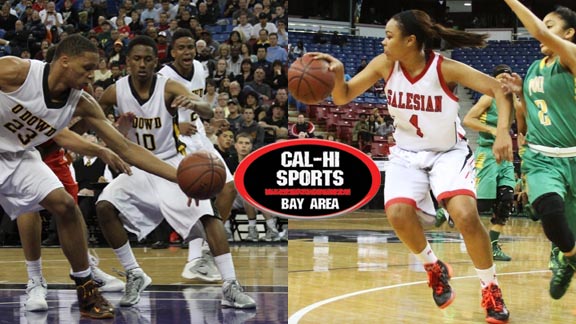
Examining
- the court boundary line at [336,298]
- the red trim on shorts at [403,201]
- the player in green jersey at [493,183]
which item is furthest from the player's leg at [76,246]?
the player in green jersey at [493,183]

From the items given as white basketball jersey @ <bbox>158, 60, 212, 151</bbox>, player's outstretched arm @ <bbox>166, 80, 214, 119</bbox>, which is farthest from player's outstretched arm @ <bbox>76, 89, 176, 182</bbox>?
white basketball jersey @ <bbox>158, 60, 212, 151</bbox>

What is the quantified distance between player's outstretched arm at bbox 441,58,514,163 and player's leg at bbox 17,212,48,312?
2.35m

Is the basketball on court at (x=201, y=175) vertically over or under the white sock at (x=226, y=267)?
over

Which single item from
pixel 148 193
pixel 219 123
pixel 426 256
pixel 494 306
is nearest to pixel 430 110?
pixel 426 256

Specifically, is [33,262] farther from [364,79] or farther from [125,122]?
[364,79]

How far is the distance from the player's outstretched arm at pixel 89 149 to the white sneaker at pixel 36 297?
731 millimetres

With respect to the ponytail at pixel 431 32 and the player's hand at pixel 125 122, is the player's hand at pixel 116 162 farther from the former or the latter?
the ponytail at pixel 431 32

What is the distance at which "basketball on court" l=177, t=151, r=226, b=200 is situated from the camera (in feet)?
14.7

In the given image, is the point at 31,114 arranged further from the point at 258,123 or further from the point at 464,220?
the point at 258,123

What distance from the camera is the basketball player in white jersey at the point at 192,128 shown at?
5605mm

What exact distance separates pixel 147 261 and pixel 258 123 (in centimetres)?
287

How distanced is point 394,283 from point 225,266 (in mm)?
1266

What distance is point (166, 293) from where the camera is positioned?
194 inches

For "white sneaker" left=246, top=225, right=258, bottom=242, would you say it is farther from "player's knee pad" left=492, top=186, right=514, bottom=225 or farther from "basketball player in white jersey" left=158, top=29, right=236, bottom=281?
"player's knee pad" left=492, top=186, right=514, bottom=225
